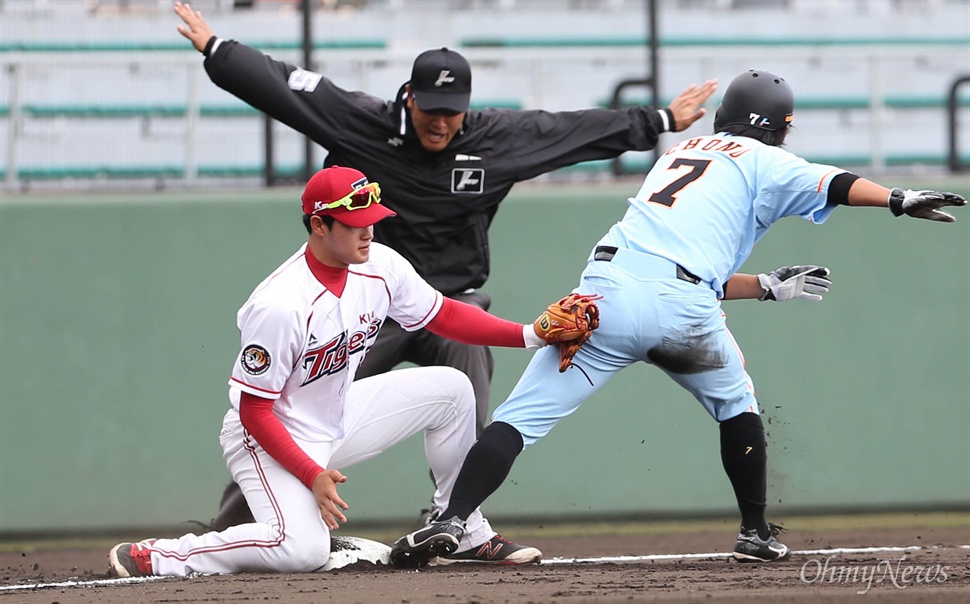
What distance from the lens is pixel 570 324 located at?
4.18 m

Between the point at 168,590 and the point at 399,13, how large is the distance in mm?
4136

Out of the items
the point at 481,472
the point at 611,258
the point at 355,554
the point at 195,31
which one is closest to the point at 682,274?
the point at 611,258

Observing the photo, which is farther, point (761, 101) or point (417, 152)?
point (417, 152)

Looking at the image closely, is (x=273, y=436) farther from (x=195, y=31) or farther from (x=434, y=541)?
(x=195, y=31)

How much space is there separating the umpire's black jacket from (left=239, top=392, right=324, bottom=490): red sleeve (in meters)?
1.18

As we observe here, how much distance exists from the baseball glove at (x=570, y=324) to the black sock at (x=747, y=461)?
27.7 inches

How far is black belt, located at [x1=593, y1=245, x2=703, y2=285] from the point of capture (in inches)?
167

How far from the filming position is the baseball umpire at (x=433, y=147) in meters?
5.01

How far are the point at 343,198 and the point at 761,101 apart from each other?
1604mm

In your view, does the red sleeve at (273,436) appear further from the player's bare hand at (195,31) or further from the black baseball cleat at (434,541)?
the player's bare hand at (195,31)

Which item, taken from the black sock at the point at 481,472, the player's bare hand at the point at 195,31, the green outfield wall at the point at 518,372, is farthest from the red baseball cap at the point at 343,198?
the green outfield wall at the point at 518,372

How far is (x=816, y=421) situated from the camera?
21.5 feet

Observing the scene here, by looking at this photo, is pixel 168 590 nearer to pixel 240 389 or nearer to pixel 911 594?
pixel 240 389

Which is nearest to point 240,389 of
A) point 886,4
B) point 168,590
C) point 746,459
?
point 168,590
